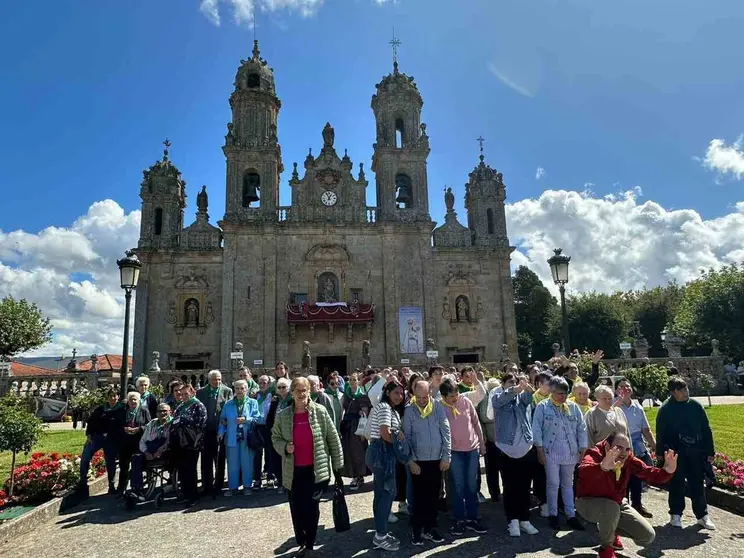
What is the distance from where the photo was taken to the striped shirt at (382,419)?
603 centimetres

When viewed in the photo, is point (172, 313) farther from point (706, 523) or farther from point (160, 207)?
point (706, 523)

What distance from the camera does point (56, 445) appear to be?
13953 mm

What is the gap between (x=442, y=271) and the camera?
105 feet

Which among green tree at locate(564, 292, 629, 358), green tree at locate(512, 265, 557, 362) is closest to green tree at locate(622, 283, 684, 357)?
green tree at locate(564, 292, 629, 358)

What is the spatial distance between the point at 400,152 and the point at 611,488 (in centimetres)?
3014

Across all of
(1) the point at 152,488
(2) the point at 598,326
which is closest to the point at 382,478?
(1) the point at 152,488

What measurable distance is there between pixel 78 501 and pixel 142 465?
1.65 metres

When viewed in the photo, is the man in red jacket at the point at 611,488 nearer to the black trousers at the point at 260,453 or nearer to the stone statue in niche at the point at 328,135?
the black trousers at the point at 260,453

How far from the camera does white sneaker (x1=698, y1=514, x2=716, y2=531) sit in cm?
650

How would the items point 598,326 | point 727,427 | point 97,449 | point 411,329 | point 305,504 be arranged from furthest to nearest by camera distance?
point 598,326, point 411,329, point 727,427, point 97,449, point 305,504

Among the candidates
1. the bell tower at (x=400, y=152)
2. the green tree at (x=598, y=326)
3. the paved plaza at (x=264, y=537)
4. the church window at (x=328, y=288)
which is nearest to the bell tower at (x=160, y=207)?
the church window at (x=328, y=288)

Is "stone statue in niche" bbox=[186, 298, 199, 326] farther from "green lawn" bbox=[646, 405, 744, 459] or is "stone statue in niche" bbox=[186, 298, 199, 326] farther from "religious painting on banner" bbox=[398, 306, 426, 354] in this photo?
"green lawn" bbox=[646, 405, 744, 459]

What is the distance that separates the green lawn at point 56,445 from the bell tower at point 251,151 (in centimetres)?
1681

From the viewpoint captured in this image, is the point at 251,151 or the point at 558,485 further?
the point at 251,151
